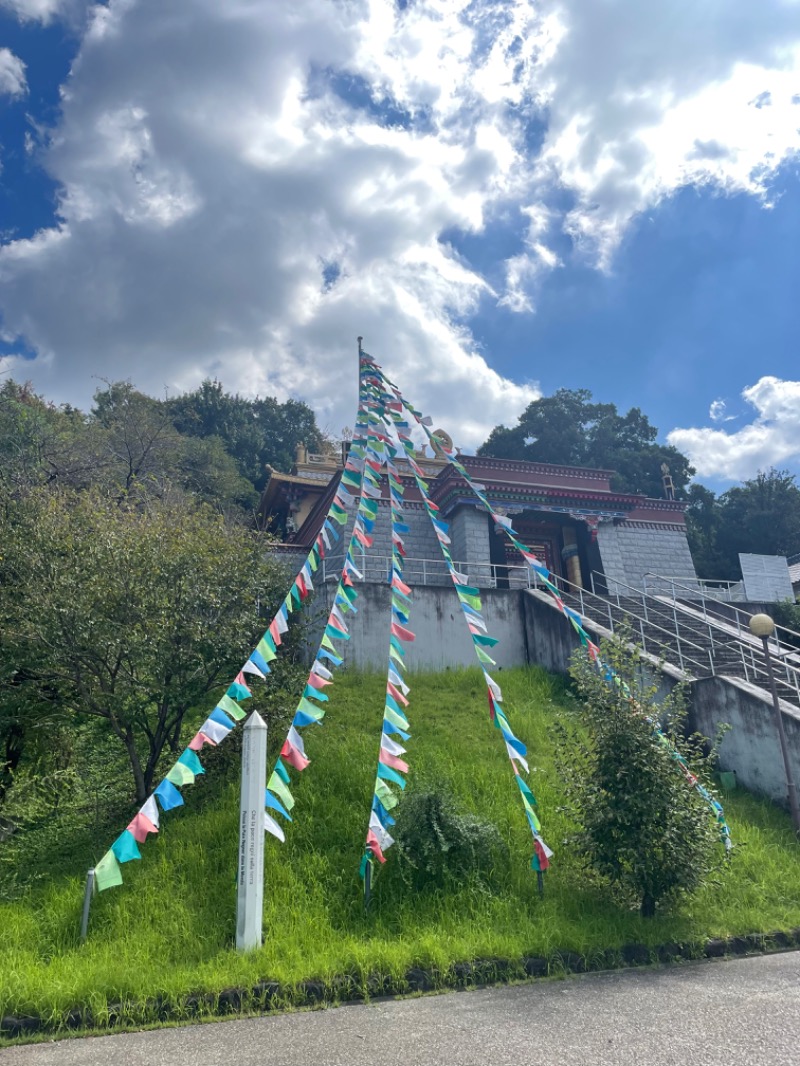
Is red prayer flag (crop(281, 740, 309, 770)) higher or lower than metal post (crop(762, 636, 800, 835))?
higher

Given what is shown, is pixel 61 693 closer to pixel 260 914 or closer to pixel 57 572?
pixel 57 572

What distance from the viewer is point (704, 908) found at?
7.58 meters

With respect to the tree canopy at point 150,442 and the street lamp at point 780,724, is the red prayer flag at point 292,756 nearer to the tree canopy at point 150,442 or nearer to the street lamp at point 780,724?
the street lamp at point 780,724

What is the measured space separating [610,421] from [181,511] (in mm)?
35680

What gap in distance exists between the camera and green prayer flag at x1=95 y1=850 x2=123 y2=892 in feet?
20.3

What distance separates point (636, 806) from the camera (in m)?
7.25

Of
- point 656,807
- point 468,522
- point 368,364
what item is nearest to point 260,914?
point 656,807

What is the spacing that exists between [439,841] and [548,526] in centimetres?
1787

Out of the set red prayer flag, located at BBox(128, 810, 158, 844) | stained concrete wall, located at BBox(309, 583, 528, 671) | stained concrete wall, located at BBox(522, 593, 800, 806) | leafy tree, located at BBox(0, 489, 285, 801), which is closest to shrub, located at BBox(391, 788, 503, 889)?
red prayer flag, located at BBox(128, 810, 158, 844)

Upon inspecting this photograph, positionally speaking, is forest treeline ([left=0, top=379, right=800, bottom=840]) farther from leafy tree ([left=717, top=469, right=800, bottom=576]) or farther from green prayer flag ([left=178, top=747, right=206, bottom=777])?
leafy tree ([left=717, top=469, right=800, bottom=576])

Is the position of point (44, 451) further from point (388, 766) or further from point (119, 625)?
point (388, 766)

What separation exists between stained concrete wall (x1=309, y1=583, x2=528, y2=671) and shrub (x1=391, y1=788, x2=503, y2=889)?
21.9 ft

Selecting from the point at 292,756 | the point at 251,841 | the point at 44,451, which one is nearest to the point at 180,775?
the point at 251,841

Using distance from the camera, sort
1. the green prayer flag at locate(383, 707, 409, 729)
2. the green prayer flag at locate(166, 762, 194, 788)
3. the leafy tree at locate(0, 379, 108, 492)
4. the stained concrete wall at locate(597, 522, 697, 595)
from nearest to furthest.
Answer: the green prayer flag at locate(166, 762, 194, 788), the green prayer flag at locate(383, 707, 409, 729), the leafy tree at locate(0, 379, 108, 492), the stained concrete wall at locate(597, 522, 697, 595)
